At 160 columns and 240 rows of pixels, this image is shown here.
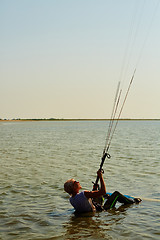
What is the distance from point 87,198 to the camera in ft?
22.4

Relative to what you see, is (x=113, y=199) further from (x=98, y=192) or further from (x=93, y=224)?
(x=98, y=192)

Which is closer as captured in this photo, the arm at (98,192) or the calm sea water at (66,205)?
the calm sea water at (66,205)

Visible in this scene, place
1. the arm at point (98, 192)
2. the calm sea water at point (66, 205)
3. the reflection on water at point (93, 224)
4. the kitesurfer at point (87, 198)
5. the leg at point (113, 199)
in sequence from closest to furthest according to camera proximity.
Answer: the reflection on water at point (93, 224)
the calm sea water at point (66, 205)
the arm at point (98, 192)
the kitesurfer at point (87, 198)
the leg at point (113, 199)

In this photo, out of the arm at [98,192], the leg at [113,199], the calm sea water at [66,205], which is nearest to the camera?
the calm sea water at [66,205]

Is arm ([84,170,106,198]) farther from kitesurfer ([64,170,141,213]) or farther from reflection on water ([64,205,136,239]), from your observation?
reflection on water ([64,205,136,239])

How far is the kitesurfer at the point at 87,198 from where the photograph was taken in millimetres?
6465

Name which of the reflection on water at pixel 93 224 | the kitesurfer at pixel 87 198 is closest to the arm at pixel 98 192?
the kitesurfer at pixel 87 198

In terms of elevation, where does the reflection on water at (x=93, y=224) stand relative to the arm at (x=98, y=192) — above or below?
below

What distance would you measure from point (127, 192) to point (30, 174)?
461 cm

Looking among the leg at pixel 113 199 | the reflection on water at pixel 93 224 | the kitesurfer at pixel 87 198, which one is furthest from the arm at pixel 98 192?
the leg at pixel 113 199

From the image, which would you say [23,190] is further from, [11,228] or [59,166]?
[59,166]

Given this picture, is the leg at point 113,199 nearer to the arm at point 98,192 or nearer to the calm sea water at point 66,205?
the calm sea water at point 66,205

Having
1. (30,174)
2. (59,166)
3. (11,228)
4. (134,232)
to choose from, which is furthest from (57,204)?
(59,166)

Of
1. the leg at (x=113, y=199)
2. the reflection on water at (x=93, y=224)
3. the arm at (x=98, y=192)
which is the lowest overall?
the reflection on water at (x=93, y=224)
